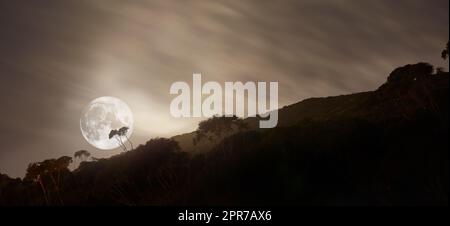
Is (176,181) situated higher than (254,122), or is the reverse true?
(254,122)

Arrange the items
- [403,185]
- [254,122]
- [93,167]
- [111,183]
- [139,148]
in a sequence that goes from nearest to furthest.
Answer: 1. [403,185]
2. [111,183]
3. [139,148]
4. [93,167]
5. [254,122]

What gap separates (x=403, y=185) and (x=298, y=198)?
8868mm

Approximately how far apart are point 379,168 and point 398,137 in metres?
4.27

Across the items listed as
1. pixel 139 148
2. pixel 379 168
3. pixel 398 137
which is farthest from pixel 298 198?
pixel 139 148

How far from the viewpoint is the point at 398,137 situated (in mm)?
43938

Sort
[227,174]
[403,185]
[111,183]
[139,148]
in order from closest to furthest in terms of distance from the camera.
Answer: [403,185], [227,174], [111,183], [139,148]

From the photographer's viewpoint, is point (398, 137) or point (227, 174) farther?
point (227, 174)

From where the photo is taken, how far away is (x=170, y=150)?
8112 cm
